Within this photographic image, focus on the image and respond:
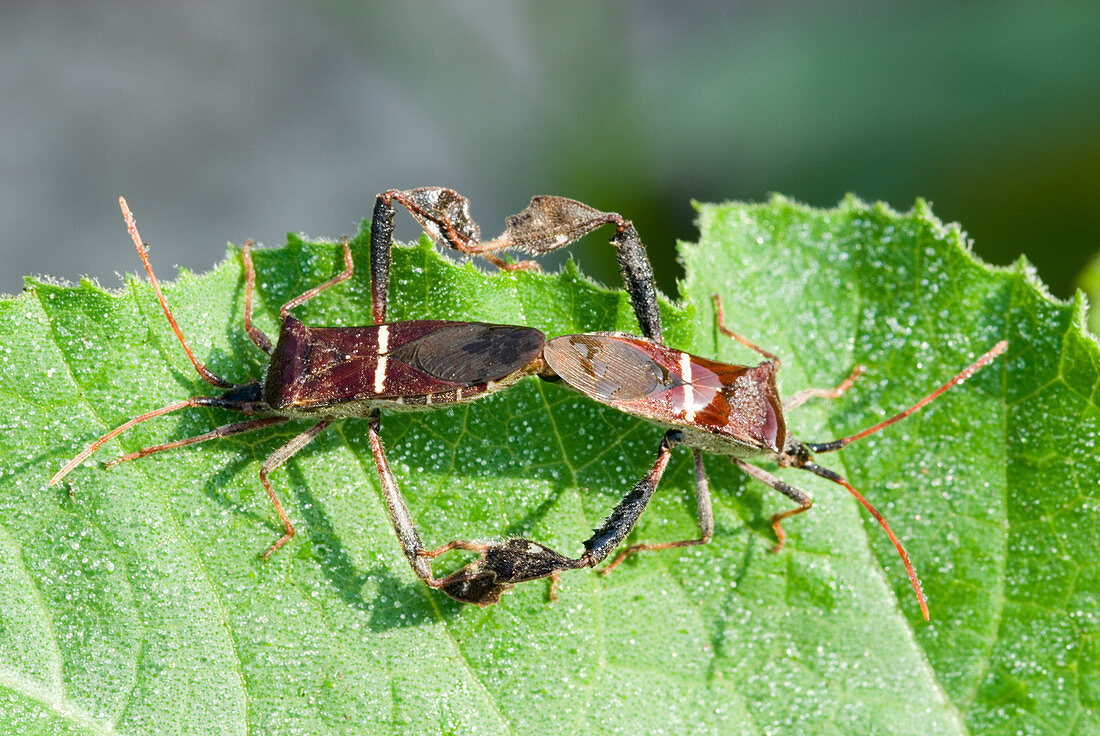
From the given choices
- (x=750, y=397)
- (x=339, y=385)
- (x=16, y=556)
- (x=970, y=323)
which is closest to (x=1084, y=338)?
(x=970, y=323)

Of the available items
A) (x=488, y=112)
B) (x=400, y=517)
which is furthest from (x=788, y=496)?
(x=488, y=112)

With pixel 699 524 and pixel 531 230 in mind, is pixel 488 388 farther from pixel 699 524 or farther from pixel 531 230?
pixel 699 524

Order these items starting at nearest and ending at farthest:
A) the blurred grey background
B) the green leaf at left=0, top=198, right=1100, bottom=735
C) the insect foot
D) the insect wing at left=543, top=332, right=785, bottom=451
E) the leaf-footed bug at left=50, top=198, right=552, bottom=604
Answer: the green leaf at left=0, top=198, right=1100, bottom=735, the insect foot, the leaf-footed bug at left=50, top=198, right=552, bottom=604, the insect wing at left=543, top=332, right=785, bottom=451, the blurred grey background

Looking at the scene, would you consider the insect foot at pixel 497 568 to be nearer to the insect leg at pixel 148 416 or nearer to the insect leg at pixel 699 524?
the insect leg at pixel 699 524

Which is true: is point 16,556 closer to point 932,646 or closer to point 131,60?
point 932,646

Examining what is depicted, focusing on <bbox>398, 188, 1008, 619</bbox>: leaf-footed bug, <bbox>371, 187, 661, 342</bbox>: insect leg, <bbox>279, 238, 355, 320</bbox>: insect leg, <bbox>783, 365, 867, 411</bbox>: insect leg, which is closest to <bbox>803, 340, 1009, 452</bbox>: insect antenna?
<bbox>398, 188, 1008, 619</bbox>: leaf-footed bug

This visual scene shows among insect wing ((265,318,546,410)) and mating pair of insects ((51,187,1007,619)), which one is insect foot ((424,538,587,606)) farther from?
insect wing ((265,318,546,410))

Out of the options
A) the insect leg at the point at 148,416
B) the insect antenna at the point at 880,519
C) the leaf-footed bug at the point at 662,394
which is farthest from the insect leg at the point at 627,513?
the insect leg at the point at 148,416
